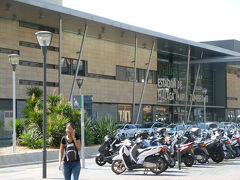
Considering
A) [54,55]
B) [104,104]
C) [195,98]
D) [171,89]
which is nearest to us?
[54,55]

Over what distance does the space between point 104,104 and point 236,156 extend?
30.3 m

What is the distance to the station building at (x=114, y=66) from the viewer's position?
1524 inches

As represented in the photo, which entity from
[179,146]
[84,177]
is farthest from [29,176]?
[179,146]

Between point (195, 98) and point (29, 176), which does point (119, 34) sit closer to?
point (195, 98)

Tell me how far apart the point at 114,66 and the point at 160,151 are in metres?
36.7

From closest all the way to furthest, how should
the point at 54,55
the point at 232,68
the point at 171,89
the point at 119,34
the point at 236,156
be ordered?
the point at 236,156 < the point at 54,55 < the point at 119,34 < the point at 171,89 < the point at 232,68

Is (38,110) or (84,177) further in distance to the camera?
(38,110)

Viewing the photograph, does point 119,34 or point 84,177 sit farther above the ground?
point 119,34

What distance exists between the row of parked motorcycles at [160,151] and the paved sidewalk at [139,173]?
301mm

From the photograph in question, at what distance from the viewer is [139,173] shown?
50.6 feet

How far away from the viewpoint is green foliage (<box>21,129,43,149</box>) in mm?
22703

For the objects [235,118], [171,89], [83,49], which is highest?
[83,49]

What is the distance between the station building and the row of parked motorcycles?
10729 mm

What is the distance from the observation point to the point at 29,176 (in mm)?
15266
